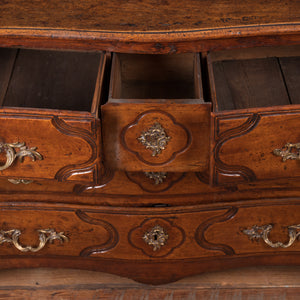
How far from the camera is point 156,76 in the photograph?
3.69ft

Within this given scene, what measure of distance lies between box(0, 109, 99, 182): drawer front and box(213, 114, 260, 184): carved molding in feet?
0.75

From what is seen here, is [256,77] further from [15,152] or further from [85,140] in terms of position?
[15,152]

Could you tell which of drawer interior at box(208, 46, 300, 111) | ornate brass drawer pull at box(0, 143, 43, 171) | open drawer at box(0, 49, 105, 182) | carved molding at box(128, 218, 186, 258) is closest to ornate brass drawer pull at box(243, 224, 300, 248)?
carved molding at box(128, 218, 186, 258)

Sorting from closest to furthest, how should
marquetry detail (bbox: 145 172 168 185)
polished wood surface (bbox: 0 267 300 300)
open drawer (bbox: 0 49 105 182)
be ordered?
open drawer (bbox: 0 49 105 182)
marquetry detail (bbox: 145 172 168 185)
polished wood surface (bbox: 0 267 300 300)

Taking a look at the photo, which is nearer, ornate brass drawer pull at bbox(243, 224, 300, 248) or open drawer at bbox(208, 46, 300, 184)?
open drawer at bbox(208, 46, 300, 184)

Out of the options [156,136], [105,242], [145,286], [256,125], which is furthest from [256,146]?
[145,286]

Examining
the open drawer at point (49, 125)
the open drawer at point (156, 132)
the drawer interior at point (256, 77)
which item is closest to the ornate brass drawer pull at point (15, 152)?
the open drawer at point (49, 125)

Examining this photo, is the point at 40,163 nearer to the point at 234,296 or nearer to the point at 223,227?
the point at 223,227

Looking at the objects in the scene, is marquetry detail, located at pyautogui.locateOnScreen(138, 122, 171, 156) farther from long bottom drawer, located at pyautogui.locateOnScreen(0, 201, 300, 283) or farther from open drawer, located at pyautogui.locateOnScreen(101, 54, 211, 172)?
long bottom drawer, located at pyautogui.locateOnScreen(0, 201, 300, 283)

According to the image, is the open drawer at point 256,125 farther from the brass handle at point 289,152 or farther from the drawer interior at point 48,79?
the drawer interior at point 48,79

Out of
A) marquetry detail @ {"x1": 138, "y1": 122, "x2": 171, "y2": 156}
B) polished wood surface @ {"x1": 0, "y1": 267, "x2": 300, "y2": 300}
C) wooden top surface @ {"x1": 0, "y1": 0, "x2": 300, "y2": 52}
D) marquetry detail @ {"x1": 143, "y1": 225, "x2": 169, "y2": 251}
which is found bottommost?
polished wood surface @ {"x1": 0, "y1": 267, "x2": 300, "y2": 300}

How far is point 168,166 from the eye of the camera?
0.90 meters

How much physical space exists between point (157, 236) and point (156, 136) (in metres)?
0.29

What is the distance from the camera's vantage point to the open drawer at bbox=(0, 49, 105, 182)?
814mm
